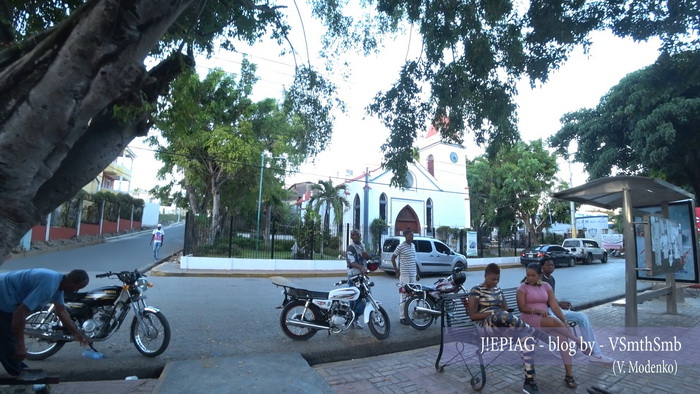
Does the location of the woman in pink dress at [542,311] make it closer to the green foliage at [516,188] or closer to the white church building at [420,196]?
the white church building at [420,196]

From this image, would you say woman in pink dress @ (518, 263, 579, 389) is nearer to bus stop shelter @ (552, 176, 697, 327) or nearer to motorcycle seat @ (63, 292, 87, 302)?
bus stop shelter @ (552, 176, 697, 327)

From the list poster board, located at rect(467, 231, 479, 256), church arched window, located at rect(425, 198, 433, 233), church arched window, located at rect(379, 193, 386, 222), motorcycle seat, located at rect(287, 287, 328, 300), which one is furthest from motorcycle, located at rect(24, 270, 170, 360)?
church arched window, located at rect(425, 198, 433, 233)

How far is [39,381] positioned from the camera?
3260 millimetres

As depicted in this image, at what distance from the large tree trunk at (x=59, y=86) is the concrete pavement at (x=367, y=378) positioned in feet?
6.60

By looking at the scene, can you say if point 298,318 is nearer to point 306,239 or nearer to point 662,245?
point 662,245

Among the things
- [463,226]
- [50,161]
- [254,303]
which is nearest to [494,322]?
[50,161]

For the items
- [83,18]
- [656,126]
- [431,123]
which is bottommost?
[83,18]

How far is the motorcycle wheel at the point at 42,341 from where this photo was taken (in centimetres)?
432

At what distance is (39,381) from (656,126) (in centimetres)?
1699

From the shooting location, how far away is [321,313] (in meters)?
5.38

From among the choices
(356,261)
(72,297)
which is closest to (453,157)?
(356,261)

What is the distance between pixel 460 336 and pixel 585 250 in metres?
23.8

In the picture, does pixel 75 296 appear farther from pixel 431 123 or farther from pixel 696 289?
pixel 696 289

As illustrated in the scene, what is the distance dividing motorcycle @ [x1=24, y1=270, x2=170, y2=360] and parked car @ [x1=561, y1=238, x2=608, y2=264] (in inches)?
981
